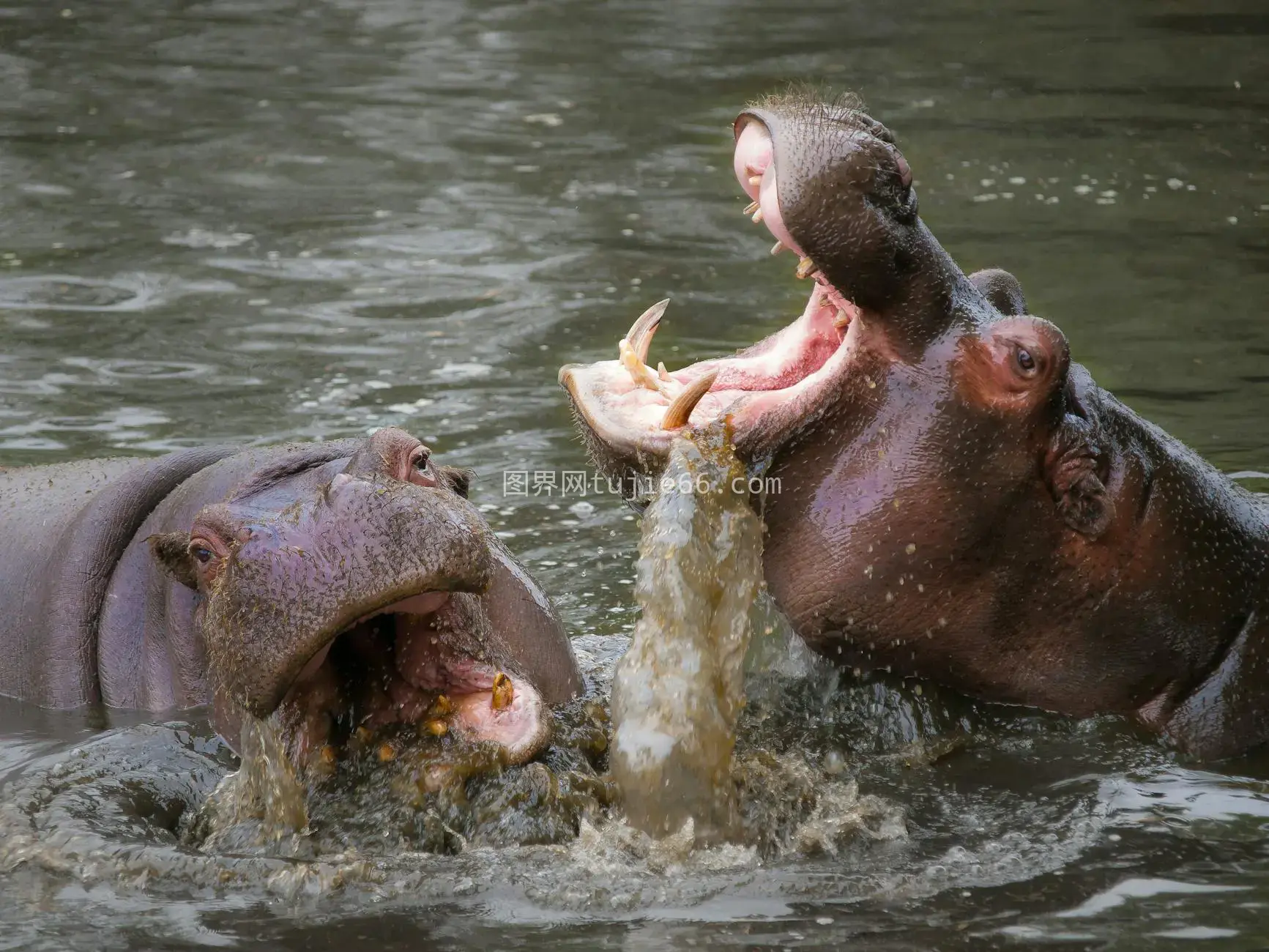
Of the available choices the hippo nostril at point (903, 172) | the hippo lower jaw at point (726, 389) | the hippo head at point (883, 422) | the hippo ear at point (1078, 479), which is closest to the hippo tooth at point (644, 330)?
the hippo lower jaw at point (726, 389)

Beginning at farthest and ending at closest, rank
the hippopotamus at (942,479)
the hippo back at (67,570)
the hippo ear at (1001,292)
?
the hippo back at (67,570) < the hippo ear at (1001,292) < the hippopotamus at (942,479)

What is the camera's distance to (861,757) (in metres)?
5.02

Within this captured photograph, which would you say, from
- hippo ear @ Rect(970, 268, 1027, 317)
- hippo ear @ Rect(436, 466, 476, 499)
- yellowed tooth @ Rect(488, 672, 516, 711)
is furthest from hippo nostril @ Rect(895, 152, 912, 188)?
yellowed tooth @ Rect(488, 672, 516, 711)

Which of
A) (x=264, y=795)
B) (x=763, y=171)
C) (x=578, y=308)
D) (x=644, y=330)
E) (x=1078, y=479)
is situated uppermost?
(x=763, y=171)

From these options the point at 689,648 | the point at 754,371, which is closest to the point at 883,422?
the point at 754,371

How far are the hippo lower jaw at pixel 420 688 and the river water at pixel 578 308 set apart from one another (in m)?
0.35

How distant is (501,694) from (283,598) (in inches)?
27.7

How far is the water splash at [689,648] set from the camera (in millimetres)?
4559

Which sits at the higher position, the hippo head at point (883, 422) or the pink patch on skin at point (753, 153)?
the pink patch on skin at point (753, 153)

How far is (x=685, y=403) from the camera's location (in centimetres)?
460

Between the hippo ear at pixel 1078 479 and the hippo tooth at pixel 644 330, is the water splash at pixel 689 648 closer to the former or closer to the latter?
the hippo tooth at pixel 644 330

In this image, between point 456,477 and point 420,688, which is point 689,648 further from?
point 456,477

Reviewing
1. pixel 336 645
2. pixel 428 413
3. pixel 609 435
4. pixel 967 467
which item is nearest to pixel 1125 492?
pixel 967 467

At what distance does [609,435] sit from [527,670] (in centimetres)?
64
